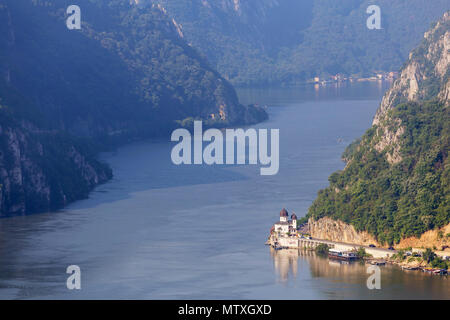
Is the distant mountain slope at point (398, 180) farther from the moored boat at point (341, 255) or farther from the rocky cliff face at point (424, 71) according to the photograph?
the rocky cliff face at point (424, 71)

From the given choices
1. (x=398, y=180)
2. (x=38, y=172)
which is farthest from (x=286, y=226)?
(x=38, y=172)

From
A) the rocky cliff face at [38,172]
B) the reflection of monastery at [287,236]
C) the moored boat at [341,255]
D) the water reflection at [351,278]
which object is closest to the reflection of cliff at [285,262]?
the water reflection at [351,278]

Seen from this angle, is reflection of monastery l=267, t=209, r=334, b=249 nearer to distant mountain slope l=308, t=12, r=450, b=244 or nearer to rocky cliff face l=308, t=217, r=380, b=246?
rocky cliff face l=308, t=217, r=380, b=246

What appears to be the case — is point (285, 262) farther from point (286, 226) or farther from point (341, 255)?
point (286, 226)

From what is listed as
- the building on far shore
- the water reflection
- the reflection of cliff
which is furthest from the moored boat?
the building on far shore
